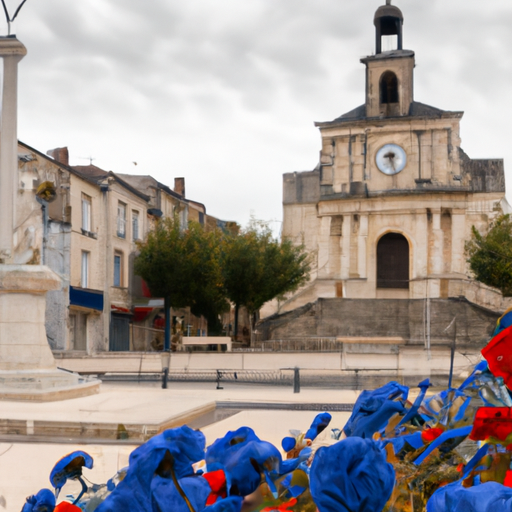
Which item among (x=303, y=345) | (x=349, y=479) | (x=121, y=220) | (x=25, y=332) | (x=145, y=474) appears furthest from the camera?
(x=121, y=220)

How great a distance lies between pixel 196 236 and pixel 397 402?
111ft

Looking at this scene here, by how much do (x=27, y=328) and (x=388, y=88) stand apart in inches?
1290

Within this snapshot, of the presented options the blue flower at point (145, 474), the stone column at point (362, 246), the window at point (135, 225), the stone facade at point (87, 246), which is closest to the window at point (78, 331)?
the stone facade at point (87, 246)

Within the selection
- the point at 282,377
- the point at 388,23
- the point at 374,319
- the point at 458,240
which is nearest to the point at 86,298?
the point at 374,319

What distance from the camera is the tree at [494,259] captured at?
34.8 meters

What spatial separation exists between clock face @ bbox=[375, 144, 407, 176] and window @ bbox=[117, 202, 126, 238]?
1379cm

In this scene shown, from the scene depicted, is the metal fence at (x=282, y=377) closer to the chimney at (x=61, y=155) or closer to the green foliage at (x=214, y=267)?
the green foliage at (x=214, y=267)

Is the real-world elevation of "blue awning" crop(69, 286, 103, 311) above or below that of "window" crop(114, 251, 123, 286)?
below

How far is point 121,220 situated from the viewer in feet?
119

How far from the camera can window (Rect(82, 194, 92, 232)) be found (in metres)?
32.4

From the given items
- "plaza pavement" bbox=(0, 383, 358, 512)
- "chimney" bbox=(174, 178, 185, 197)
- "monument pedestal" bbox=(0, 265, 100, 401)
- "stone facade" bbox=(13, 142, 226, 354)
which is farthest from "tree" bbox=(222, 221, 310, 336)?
"monument pedestal" bbox=(0, 265, 100, 401)

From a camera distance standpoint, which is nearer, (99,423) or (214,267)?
(99,423)

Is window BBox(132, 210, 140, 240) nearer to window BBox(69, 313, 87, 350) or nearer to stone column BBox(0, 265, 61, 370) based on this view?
window BBox(69, 313, 87, 350)

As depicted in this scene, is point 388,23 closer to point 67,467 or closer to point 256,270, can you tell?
point 256,270
